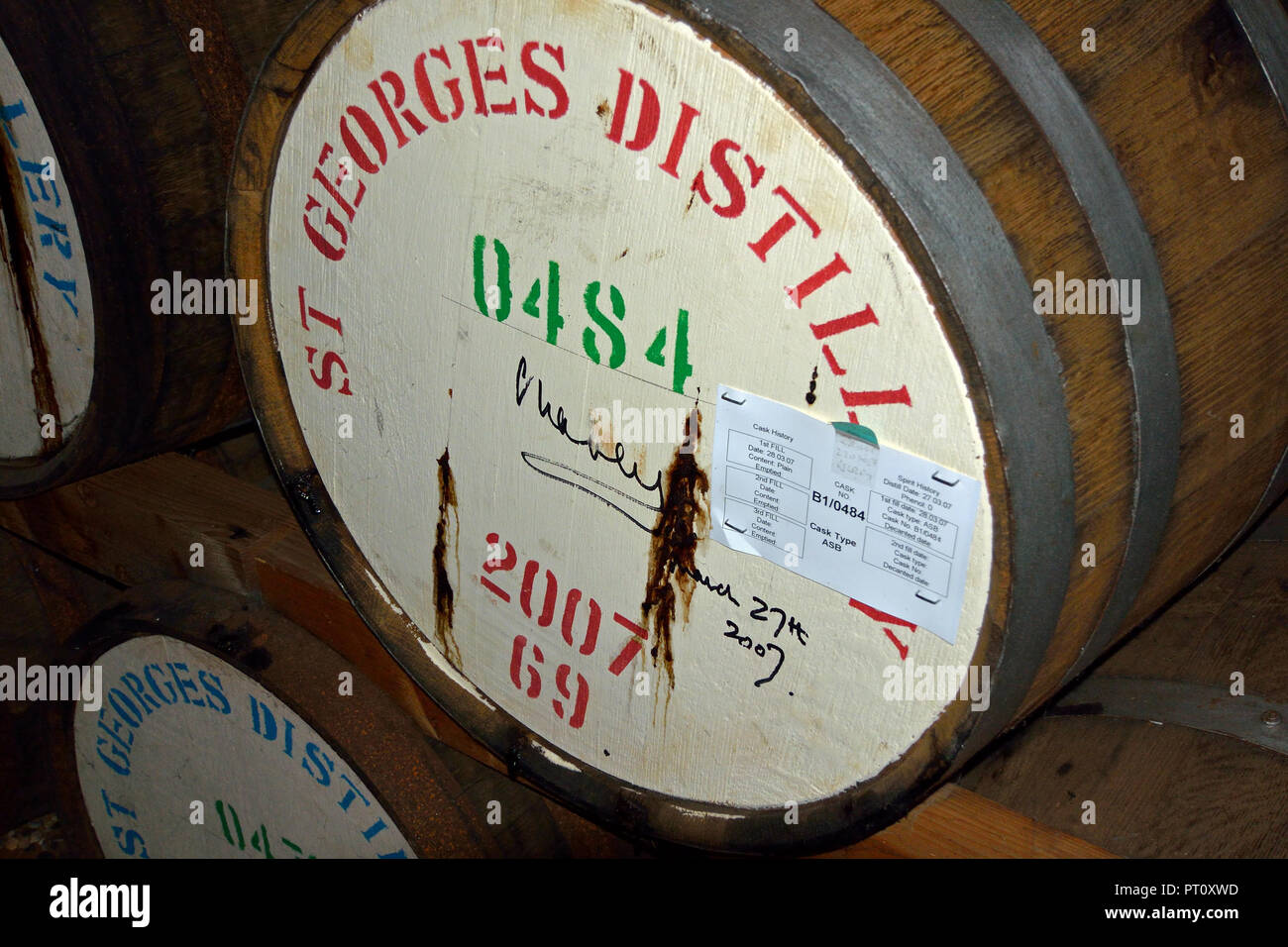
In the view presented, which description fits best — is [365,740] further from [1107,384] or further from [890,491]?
[1107,384]

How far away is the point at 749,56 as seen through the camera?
92cm

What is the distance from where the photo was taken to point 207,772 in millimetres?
1980

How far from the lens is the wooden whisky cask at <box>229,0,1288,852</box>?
93cm

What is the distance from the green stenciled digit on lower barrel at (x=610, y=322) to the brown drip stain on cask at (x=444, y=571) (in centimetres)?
32

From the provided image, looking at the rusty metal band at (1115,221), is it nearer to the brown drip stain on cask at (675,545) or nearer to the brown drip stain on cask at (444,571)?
the brown drip stain on cask at (675,545)

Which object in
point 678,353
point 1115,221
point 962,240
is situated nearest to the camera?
point 962,240

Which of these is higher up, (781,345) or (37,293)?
(37,293)

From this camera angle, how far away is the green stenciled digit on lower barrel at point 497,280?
1.23 metres

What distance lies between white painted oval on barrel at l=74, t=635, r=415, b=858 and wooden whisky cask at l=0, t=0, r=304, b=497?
1.27 ft

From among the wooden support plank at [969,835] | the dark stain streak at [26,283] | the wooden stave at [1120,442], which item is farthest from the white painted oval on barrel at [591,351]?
the dark stain streak at [26,283]

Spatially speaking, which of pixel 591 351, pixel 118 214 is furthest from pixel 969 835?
pixel 118 214

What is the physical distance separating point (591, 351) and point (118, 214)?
2.85ft

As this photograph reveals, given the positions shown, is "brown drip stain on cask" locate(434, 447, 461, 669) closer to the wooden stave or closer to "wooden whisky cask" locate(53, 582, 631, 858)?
"wooden whisky cask" locate(53, 582, 631, 858)
